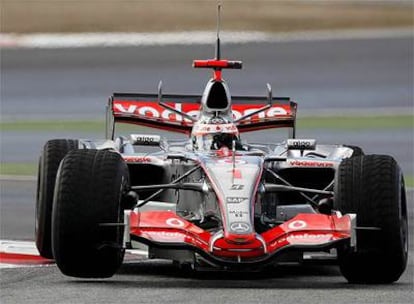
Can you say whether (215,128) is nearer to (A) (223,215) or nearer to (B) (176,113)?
(B) (176,113)

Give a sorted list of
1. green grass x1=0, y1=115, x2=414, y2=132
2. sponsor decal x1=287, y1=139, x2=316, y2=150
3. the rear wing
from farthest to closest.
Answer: green grass x1=0, y1=115, x2=414, y2=132
the rear wing
sponsor decal x1=287, y1=139, x2=316, y2=150

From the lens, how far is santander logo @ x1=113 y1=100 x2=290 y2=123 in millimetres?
15055

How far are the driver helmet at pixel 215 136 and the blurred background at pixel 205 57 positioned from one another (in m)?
8.39

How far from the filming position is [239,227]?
1172cm

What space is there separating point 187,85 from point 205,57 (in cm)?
124

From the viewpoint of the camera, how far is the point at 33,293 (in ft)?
36.8

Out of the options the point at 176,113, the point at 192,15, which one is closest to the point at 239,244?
the point at 176,113

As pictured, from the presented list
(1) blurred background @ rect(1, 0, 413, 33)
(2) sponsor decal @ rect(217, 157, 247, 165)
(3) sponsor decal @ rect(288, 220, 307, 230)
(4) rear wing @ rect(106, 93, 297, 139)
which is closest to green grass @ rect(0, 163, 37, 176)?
(4) rear wing @ rect(106, 93, 297, 139)

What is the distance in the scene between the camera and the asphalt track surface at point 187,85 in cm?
1327

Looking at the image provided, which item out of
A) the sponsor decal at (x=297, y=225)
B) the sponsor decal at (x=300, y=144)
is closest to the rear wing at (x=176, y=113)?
the sponsor decal at (x=300, y=144)

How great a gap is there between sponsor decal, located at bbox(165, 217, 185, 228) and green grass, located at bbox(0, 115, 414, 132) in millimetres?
11828

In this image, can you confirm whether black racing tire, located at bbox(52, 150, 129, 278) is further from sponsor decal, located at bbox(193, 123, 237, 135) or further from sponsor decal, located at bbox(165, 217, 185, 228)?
sponsor decal, located at bbox(193, 123, 237, 135)

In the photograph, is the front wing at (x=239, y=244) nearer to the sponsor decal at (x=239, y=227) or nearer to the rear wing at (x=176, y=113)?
the sponsor decal at (x=239, y=227)

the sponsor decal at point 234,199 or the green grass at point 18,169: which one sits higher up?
the sponsor decal at point 234,199
